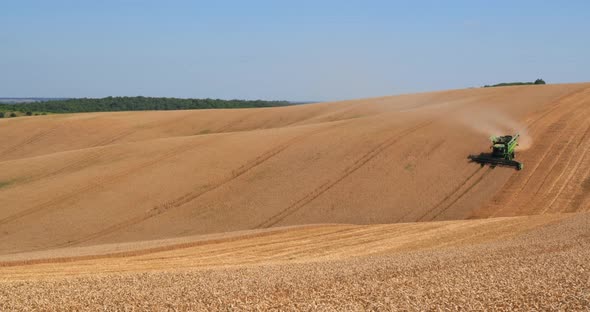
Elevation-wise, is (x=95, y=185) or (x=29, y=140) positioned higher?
(x=29, y=140)

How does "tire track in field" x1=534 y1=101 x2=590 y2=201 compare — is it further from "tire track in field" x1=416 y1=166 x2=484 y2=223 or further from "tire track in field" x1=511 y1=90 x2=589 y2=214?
"tire track in field" x1=416 y1=166 x2=484 y2=223

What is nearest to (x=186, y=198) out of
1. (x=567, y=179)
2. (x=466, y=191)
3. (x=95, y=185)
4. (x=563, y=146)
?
(x=95, y=185)

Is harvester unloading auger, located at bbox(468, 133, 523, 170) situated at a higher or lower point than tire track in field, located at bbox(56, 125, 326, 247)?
higher

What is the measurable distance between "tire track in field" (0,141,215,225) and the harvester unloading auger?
16.9 meters

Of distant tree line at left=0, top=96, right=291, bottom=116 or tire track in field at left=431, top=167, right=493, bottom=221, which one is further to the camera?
distant tree line at left=0, top=96, right=291, bottom=116

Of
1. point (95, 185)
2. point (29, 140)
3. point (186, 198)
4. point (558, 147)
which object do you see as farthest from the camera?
point (29, 140)

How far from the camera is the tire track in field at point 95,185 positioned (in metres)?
32.1

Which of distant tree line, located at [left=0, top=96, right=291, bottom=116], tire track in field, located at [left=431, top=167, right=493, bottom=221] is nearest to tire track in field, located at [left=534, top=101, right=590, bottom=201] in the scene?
tire track in field, located at [left=431, top=167, right=493, bottom=221]

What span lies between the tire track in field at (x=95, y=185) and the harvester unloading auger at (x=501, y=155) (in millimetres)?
16901

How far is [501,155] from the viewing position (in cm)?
3506

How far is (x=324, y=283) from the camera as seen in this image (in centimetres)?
1495

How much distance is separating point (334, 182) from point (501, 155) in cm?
828

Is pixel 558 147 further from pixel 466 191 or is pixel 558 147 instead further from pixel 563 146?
pixel 466 191

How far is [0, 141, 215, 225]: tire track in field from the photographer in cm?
3209
